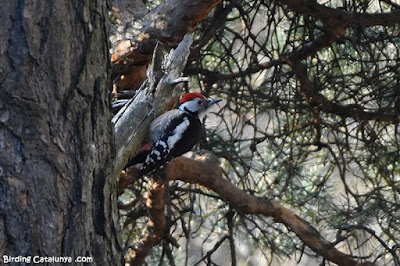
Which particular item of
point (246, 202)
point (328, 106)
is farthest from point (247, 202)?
point (328, 106)

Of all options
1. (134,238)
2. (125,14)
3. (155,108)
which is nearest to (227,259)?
(134,238)

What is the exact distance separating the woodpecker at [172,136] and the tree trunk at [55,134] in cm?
111

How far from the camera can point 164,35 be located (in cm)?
252

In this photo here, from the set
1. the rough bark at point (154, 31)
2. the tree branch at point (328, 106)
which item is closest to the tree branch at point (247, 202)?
the rough bark at point (154, 31)

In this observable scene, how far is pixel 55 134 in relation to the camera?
3.82ft

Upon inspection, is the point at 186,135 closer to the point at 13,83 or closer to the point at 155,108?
the point at 155,108

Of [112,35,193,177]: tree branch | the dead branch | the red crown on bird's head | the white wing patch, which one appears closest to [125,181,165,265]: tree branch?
the dead branch

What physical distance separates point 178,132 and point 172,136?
0.13ft

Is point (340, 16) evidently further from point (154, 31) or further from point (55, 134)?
point (55, 134)

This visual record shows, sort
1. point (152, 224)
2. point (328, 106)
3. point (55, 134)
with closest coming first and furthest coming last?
1. point (55, 134)
2. point (152, 224)
3. point (328, 106)

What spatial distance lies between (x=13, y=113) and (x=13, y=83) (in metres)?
0.06

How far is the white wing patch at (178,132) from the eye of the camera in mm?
2656

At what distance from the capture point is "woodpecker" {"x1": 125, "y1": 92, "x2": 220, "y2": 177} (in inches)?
97.3

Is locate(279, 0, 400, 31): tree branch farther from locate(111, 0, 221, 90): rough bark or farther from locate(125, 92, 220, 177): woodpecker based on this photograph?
locate(125, 92, 220, 177): woodpecker
